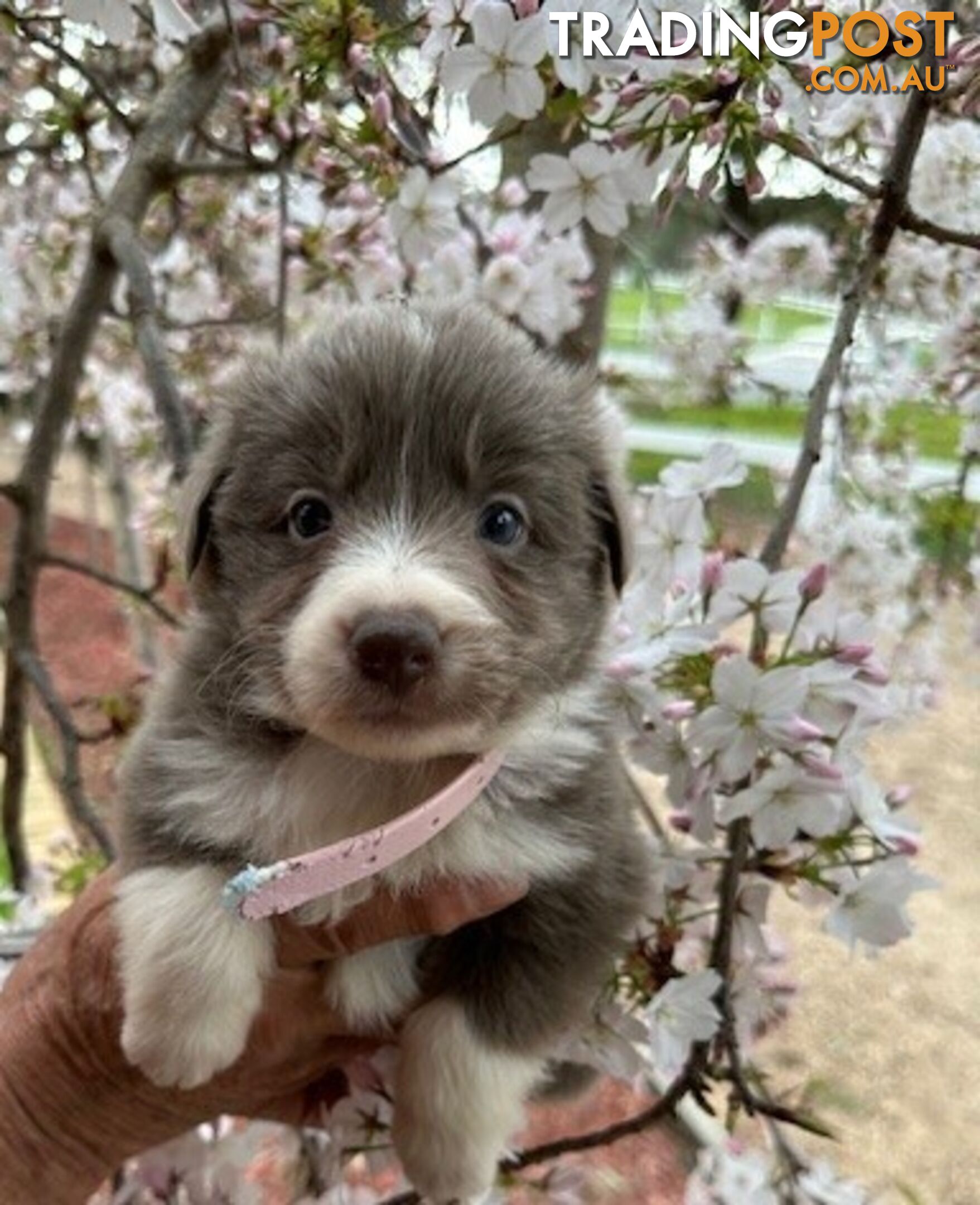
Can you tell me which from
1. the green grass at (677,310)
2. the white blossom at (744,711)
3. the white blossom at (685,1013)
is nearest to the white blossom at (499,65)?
the white blossom at (744,711)

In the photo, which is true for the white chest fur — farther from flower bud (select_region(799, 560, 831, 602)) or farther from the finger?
flower bud (select_region(799, 560, 831, 602))

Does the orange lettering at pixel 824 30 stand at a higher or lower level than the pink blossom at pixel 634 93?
higher

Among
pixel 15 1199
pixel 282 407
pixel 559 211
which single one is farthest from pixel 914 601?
pixel 15 1199

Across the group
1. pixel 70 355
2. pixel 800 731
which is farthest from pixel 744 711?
pixel 70 355

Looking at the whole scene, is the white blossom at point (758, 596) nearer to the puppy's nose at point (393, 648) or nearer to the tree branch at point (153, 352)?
the puppy's nose at point (393, 648)

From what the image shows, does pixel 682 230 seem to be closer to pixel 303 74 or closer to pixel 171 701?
pixel 303 74

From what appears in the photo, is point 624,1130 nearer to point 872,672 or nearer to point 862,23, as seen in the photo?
point 872,672

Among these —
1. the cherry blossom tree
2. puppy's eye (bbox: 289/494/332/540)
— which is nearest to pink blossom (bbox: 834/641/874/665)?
the cherry blossom tree
